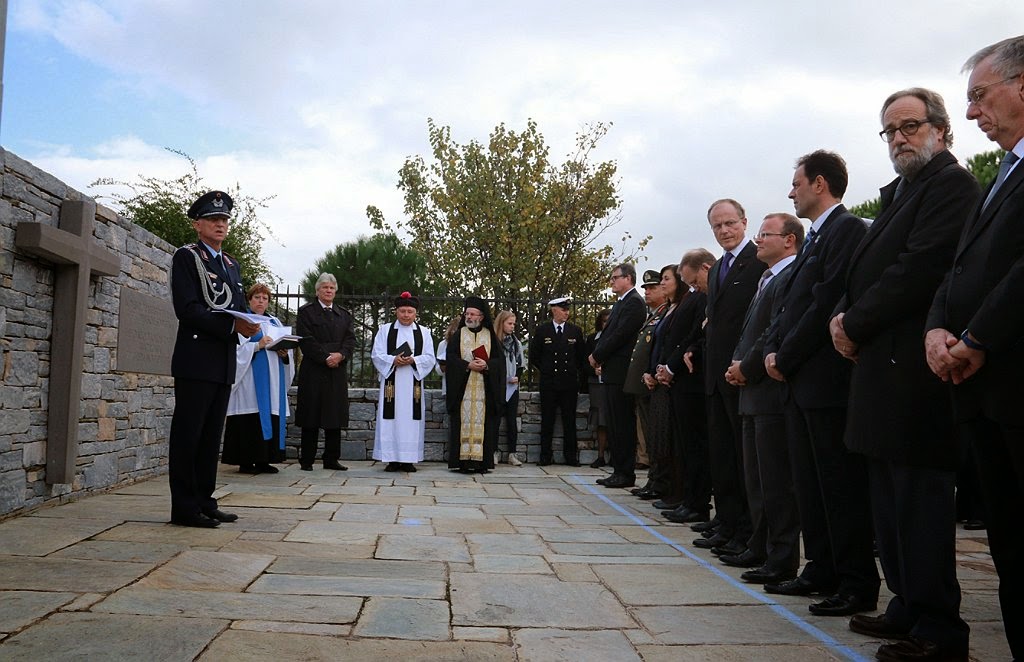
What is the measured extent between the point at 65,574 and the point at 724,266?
11.3 ft

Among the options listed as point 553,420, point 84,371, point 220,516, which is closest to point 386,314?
point 553,420

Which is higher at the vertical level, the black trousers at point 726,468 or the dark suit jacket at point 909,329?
the dark suit jacket at point 909,329

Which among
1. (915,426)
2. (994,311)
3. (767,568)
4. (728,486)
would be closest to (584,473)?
(728,486)

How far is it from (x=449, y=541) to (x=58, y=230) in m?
2.83

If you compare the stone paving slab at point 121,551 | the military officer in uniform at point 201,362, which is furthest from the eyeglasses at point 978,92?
the military officer in uniform at point 201,362

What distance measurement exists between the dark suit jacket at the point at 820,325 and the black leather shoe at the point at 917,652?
969mm

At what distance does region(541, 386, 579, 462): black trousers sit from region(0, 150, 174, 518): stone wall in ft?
13.5

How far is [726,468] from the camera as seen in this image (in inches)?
181

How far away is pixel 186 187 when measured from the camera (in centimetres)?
1177

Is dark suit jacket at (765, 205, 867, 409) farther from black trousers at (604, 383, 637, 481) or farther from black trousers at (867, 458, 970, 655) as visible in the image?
black trousers at (604, 383, 637, 481)

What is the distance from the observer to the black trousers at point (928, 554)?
8.20 feet

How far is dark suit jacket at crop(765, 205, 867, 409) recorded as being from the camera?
3.26 meters

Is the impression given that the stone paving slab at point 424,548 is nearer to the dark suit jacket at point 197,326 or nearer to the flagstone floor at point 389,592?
the flagstone floor at point 389,592

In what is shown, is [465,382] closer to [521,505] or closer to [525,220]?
[521,505]
